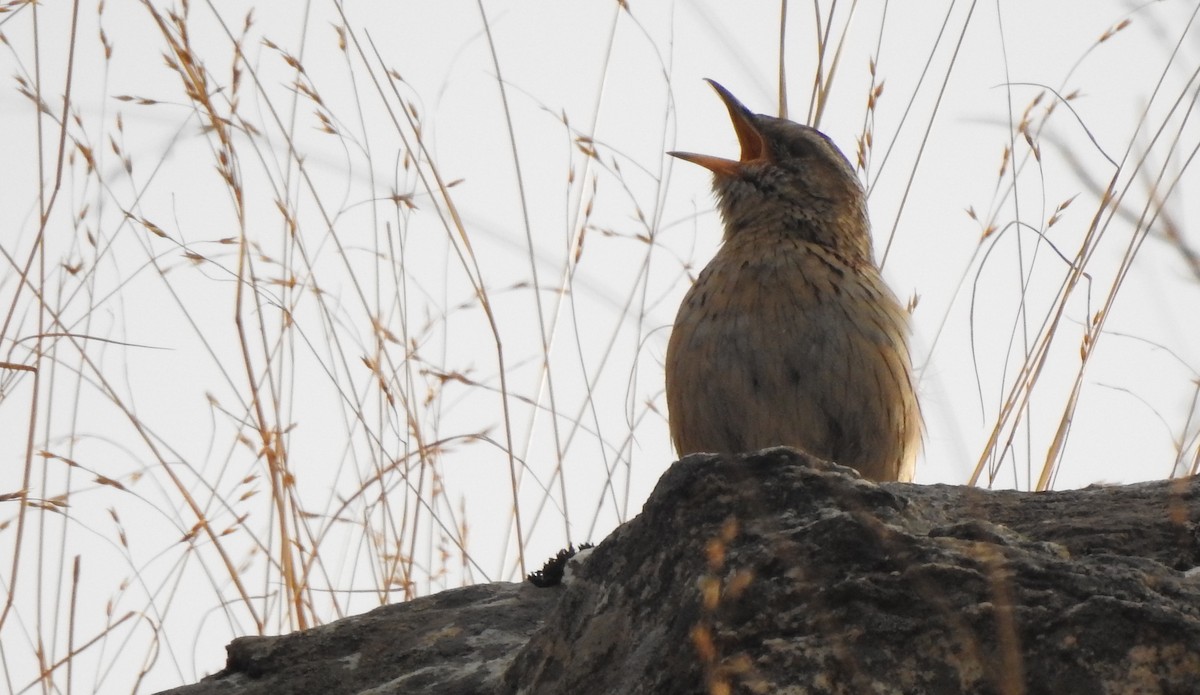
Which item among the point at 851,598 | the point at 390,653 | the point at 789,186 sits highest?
the point at 789,186

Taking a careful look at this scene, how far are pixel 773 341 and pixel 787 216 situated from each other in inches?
28.1

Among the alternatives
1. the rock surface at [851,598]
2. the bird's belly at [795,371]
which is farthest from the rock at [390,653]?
the bird's belly at [795,371]

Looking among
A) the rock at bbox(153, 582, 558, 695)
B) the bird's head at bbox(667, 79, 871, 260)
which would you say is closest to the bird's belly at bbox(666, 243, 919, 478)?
the bird's head at bbox(667, 79, 871, 260)

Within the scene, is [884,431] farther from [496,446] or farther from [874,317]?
[496,446]

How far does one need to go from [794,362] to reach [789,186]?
0.90 meters

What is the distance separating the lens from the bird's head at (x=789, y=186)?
4340 millimetres

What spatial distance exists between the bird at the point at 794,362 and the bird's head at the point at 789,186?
0.18 meters

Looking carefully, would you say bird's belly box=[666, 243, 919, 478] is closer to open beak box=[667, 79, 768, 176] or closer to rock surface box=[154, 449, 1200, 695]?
open beak box=[667, 79, 768, 176]

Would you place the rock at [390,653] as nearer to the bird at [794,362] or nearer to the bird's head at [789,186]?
the bird at [794,362]

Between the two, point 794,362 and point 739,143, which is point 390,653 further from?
point 739,143

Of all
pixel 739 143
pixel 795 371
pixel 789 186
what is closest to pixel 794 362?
pixel 795 371

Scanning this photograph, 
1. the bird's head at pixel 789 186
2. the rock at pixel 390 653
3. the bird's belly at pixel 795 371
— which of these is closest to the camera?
the rock at pixel 390 653

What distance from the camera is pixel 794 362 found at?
370 centimetres

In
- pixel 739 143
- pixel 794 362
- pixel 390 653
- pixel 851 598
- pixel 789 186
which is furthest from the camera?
pixel 739 143
